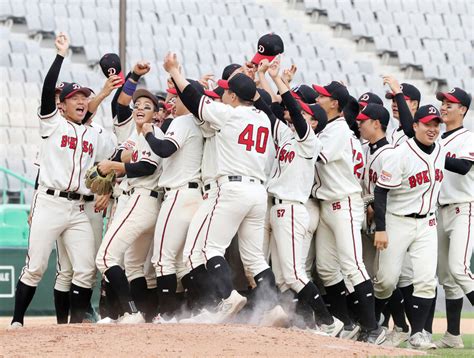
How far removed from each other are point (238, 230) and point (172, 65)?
1.16 m

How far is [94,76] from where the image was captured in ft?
51.9

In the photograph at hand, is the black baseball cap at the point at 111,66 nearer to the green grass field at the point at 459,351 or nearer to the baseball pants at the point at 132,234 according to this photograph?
the baseball pants at the point at 132,234

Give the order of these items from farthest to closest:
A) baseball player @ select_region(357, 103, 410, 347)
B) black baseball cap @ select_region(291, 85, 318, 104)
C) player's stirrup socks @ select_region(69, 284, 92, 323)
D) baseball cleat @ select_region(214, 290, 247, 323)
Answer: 1. black baseball cap @ select_region(291, 85, 318, 104)
2. baseball player @ select_region(357, 103, 410, 347)
3. player's stirrup socks @ select_region(69, 284, 92, 323)
4. baseball cleat @ select_region(214, 290, 247, 323)

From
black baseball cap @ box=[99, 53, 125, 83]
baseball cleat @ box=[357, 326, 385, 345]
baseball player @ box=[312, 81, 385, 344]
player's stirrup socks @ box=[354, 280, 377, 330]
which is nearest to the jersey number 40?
baseball player @ box=[312, 81, 385, 344]

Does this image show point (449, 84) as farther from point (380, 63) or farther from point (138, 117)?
point (138, 117)

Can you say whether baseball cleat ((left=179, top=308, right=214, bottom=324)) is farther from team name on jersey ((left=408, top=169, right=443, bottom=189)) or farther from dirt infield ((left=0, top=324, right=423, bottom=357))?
team name on jersey ((left=408, top=169, right=443, bottom=189))

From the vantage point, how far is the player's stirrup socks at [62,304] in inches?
291

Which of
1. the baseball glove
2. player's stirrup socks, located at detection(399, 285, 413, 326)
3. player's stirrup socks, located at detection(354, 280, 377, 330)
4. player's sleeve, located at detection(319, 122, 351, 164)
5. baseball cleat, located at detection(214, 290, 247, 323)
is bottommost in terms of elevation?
player's stirrup socks, located at detection(399, 285, 413, 326)

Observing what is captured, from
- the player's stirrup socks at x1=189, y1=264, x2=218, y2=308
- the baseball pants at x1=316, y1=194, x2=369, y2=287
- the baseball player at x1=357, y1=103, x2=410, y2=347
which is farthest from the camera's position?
the baseball player at x1=357, y1=103, x2=410, y2=347

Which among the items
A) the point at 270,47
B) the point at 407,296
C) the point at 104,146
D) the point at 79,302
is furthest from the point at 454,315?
the point at 104,146

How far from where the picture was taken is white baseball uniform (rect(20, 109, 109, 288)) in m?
6.93

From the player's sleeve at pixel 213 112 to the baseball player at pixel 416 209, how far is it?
1.26m

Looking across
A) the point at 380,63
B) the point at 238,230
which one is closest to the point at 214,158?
the point at 238,230

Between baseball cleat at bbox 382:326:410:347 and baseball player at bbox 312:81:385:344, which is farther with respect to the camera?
baseball cleat at bbox 382:326:410:347
